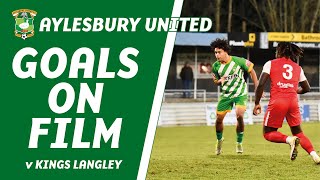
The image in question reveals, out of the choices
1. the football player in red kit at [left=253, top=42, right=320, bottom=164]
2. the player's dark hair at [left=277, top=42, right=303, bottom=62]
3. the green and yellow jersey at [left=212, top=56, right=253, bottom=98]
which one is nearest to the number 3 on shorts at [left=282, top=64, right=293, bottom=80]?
the football player in red kit at [left=253, top=42, right=320, bottom=164]

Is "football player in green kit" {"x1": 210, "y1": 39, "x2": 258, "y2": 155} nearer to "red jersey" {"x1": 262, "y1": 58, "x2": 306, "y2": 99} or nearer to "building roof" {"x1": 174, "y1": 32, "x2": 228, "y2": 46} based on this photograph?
"red jersey" {"x1": 262, "y1": 58, "x2": 306, "y2": 99}

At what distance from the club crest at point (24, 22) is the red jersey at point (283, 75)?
389 cm

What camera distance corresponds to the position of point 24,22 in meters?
15.9

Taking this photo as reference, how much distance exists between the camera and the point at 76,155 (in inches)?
595

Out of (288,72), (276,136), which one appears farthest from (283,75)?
(276,136)

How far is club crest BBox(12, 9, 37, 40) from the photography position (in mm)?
15703

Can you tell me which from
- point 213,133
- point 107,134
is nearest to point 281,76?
point 107,134

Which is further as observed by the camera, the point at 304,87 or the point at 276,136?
the point at 304,87

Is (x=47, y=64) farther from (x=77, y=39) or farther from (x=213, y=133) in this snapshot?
(x=213, y=133)

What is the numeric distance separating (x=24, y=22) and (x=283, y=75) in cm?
436

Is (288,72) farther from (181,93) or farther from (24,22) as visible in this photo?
(181,93)

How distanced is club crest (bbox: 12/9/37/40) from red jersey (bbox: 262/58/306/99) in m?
3.89

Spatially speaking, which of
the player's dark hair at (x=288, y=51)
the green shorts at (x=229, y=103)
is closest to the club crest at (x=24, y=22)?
the player's dark hair at (x=288, y=51)

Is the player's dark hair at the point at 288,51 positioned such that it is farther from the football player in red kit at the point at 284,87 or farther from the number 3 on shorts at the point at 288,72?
the number 3 on shorts at the point at 288,72
